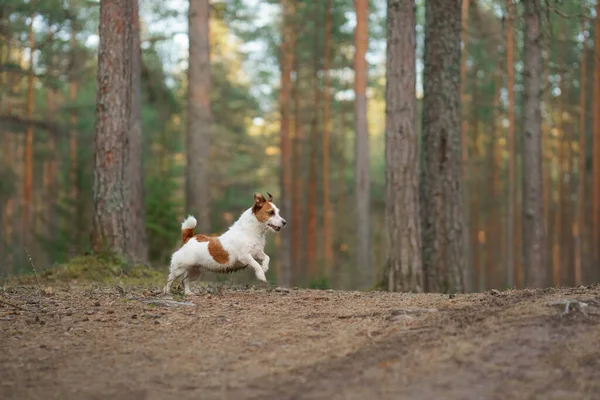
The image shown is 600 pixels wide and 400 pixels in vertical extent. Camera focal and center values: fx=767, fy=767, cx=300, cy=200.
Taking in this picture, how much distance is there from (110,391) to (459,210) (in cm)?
962

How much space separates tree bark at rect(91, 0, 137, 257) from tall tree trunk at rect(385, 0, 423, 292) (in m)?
4.51

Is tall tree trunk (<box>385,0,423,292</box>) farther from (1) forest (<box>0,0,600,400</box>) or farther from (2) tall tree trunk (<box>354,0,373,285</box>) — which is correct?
(2) tall tree trunk (<box>354,0,373,285</box>)

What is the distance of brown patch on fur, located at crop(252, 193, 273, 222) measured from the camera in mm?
9273

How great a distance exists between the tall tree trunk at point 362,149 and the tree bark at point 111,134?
1227cm

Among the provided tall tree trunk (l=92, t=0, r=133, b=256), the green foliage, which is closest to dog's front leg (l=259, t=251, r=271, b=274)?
the green foliage

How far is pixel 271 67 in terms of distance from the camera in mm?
34688

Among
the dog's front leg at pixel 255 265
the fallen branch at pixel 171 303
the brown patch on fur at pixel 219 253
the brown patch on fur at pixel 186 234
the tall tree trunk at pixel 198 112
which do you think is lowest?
the fallen branch at pixel 171 303

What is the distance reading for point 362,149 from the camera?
24.5 metres

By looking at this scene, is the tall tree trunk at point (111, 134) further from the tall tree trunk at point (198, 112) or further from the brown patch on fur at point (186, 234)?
the tall tree trunk at point (198, 112)

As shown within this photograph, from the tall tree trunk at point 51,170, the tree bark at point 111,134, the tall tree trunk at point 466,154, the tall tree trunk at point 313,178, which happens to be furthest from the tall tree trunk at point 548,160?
the tree bark at point 111,134

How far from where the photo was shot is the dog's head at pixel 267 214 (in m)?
9.22

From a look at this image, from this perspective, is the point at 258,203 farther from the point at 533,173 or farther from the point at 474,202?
the point at 474,202

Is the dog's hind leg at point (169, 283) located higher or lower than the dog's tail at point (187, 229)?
lower

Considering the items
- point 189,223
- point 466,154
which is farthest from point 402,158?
point 466,154
